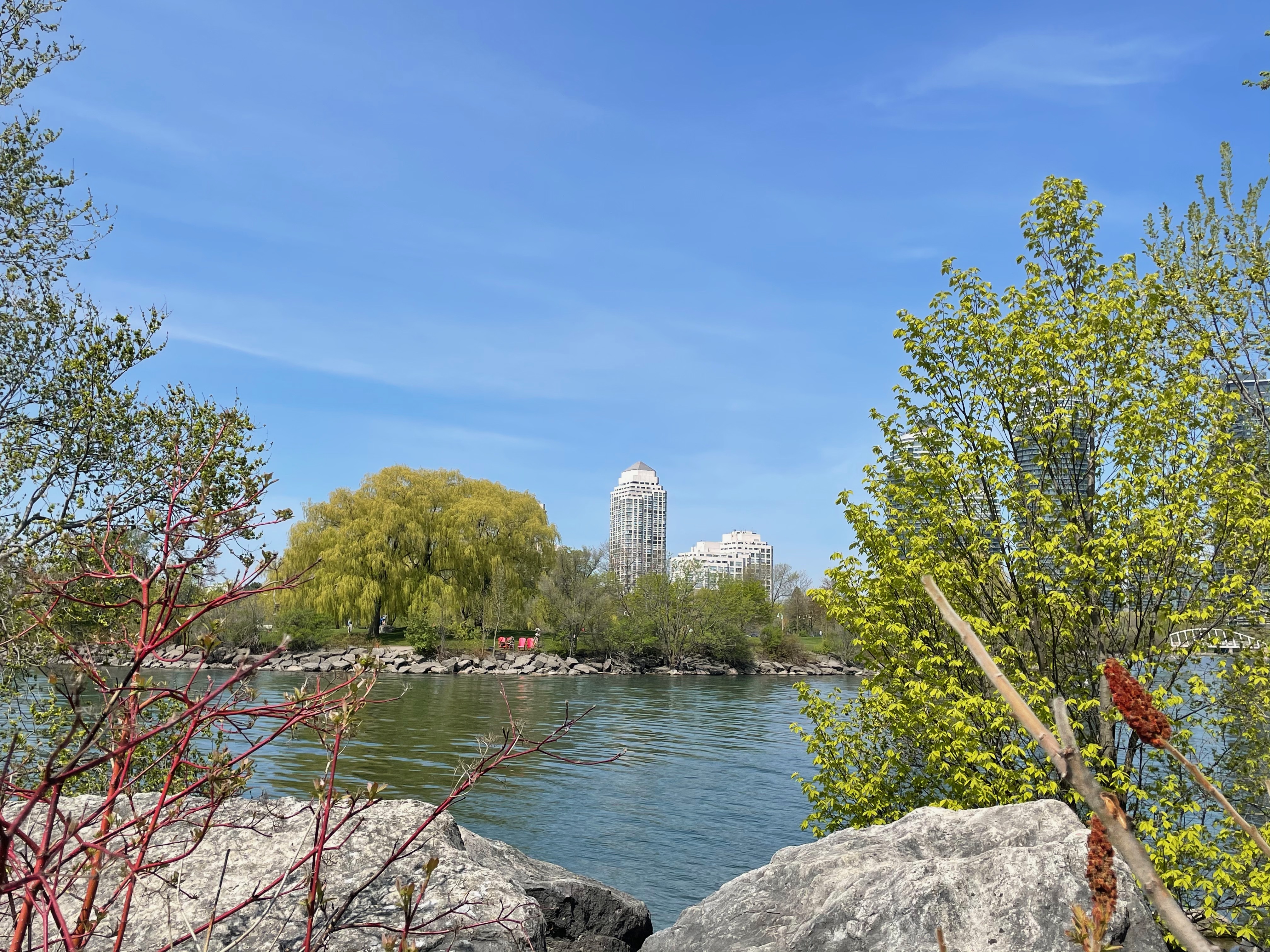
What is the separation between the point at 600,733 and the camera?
27953 millimetres

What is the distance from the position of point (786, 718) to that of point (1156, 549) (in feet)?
84.9

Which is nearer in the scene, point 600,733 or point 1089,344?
point 1089,344

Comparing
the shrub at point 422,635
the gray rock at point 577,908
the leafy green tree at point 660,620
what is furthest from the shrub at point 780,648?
the gray rock at point 577,908

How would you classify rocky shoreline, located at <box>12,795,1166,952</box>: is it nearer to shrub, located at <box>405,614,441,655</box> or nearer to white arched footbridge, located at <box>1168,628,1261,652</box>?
white arched footbridge, located at <box>1168,628,1261,652</box>

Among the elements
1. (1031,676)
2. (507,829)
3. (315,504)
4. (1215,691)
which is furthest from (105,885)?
(315,504)

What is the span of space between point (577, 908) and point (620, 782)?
13.0 m

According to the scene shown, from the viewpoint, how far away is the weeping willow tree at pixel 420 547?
50438 millimetres

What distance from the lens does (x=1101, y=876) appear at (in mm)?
805

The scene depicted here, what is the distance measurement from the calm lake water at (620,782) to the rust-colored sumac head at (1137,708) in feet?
8.19

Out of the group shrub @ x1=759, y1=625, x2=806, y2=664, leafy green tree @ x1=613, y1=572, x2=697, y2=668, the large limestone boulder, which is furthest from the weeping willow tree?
the large limestone boulder

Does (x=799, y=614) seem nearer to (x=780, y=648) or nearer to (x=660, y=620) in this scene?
(x=780, y=648)

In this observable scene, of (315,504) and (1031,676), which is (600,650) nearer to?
(315,504)

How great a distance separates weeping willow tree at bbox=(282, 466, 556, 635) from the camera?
165 ft

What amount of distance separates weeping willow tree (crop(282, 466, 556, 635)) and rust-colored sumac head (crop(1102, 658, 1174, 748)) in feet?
163
